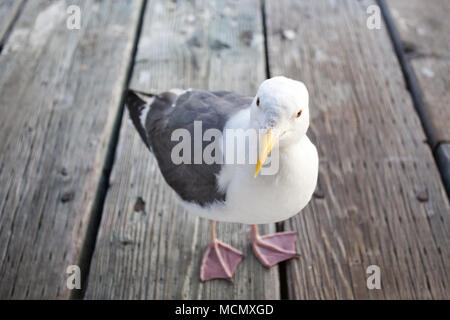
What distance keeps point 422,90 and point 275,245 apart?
1.16 metres

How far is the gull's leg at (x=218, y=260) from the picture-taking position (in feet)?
5.28

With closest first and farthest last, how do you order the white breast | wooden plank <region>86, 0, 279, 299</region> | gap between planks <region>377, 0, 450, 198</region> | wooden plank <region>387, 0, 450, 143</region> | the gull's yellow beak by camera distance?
the gull's yellow beak < the white breast < wooden plank <region>86, 0, 279, 299</region> < gap between planks <region>377, 0, 450, 198</region> < wooden plank <region>387, 0, 450, 143</region>

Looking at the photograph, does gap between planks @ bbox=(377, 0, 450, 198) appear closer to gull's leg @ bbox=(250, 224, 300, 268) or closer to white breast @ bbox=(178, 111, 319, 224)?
gull's leg @ bbox=(250, 224, 300, 268)

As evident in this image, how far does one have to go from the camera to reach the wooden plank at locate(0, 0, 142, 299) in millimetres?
1669

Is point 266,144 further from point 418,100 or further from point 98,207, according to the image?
point 418,100

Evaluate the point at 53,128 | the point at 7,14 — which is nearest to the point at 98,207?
the point at 53,128

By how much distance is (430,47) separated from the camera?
7.66 ft

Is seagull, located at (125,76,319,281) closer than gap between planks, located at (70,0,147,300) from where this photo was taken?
Yes

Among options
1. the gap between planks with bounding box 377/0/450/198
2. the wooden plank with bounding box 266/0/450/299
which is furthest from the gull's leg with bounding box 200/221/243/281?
the gap between planks with bounding box 377/0/450/198

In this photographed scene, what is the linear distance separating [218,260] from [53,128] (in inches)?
43.3
